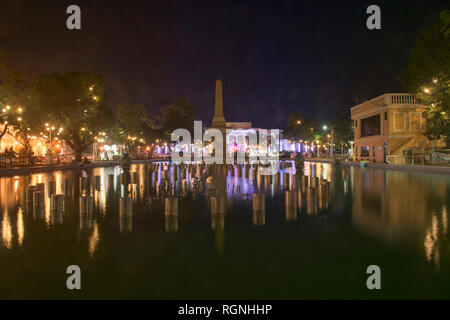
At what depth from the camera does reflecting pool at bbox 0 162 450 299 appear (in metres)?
5.55

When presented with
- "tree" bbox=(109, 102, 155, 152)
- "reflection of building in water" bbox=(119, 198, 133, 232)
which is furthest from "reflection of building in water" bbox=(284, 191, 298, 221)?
"tree" bbox=(109, 102, 155, 152)

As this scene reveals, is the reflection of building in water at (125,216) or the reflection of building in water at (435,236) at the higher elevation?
the reflection of building in water at (125,216)

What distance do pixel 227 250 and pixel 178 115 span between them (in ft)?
285

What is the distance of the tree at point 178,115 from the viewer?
299ft

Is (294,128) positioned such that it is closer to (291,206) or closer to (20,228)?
(291,206)

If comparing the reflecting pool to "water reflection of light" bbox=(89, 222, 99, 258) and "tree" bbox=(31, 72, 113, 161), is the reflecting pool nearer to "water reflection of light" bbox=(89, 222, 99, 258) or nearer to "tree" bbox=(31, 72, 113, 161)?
"water reflection of light" bbox=(89, 222, 99, 258)

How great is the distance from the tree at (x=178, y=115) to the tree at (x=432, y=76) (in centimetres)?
5507

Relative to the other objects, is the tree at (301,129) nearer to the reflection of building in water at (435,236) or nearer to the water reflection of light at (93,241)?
the reflection of building in water at (435,236)

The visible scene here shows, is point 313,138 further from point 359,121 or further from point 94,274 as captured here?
point 94,274

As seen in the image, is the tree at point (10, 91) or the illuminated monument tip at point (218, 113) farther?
the illuminated monument tip at point (218, 113)

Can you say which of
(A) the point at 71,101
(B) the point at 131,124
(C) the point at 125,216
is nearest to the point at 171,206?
(C) the point at 125,216

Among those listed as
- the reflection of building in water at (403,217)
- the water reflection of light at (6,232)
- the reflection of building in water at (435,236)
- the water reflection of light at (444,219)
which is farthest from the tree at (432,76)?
the water reflection of light at (6,232)

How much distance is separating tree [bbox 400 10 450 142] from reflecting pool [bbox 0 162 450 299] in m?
25.1

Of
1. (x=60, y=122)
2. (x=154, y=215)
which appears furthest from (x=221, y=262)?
(x=60, y=122)
